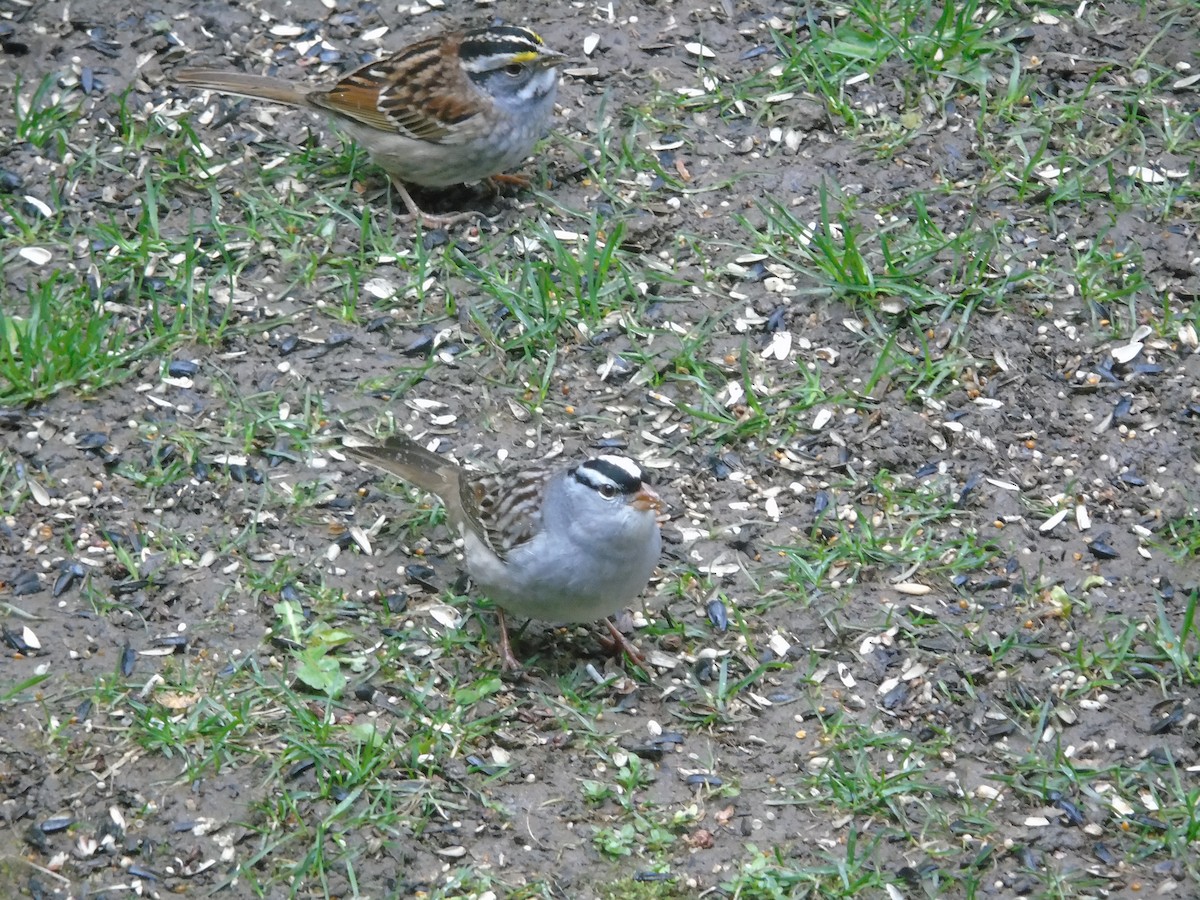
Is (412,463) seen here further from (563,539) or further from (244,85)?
(244,85)

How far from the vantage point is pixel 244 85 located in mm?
6098

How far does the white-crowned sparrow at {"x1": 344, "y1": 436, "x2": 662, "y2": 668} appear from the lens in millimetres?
4257

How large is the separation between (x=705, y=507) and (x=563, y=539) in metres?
0.83

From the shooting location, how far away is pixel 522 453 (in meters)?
5.21

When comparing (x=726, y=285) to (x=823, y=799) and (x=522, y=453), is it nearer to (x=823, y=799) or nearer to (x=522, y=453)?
(x=522, y=453)

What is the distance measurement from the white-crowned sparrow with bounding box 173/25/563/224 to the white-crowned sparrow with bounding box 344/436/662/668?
1755mm

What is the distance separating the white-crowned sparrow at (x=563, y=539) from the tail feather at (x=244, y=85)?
2.23 meters

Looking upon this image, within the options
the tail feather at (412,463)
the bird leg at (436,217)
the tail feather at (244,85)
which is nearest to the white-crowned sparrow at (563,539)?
the tail feather at (412,463)

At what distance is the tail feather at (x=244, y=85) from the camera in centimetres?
607

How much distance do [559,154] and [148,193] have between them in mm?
1619

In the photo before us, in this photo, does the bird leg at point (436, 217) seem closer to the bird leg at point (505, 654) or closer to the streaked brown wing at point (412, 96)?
the streaked brown wing at point (412, 96)

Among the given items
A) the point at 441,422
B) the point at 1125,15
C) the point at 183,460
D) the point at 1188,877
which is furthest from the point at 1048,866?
the point at 1125,15

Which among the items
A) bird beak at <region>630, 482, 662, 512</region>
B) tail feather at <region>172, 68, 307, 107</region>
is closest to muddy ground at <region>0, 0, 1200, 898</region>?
tail feather at <region>172, 68, 307, 107</region>

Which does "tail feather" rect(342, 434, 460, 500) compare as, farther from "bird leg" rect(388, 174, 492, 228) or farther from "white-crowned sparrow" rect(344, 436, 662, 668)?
"bird leg" rect(388, 174, 492, 228)
